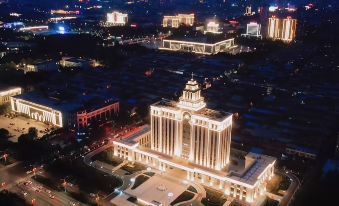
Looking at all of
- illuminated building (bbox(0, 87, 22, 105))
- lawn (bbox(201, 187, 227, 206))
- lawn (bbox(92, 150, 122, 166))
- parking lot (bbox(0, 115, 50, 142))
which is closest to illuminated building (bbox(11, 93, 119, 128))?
parking lot (bbox(0, 115, 50, 142))

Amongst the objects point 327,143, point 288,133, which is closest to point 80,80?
point 288,133

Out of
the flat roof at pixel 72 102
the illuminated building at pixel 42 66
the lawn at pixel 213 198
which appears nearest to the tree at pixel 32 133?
the flat roof at pixel 72 102

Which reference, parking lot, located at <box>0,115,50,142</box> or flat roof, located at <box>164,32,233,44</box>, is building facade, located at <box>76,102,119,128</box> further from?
flat roof, located at <box>164,32,233,44</box>

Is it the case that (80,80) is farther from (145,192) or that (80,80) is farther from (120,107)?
(145,192)

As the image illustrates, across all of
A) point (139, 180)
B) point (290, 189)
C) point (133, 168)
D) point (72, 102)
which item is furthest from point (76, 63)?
point (290, 189)

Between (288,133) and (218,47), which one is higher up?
(218,47)

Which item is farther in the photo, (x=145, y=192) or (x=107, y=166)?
(x=107, y=166)
